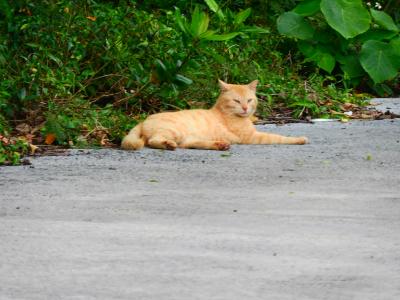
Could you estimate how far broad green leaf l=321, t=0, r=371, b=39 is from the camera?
12453 millimetres

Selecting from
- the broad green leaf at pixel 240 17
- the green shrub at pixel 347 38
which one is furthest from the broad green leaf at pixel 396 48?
the broad green leaf at pixel 240 17

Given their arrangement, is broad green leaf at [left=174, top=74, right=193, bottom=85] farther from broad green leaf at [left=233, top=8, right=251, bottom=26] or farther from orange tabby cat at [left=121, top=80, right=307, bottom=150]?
broad green leaf at [left=233, top=8, right=251, bottom=26]

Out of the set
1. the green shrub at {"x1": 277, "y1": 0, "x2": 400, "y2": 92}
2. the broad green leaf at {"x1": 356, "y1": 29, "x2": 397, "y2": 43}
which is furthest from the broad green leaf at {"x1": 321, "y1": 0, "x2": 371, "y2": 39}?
the broad green leaf at {"x1": 356, "y1": 29, "x2": 397, "y2": 43}

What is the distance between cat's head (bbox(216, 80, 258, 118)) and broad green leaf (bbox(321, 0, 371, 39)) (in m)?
3.35

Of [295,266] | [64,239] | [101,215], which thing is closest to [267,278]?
[295,266]

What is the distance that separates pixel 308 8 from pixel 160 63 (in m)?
3.77

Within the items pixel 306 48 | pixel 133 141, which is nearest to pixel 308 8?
pixel 306 48

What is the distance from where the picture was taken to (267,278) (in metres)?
4.61

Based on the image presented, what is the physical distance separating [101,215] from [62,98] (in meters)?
3.46

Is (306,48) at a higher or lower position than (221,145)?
lower

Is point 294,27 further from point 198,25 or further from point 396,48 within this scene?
point 198,25

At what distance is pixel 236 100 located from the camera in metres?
9.28

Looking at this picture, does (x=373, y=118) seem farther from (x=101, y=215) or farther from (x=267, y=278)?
(x=267, y=278)

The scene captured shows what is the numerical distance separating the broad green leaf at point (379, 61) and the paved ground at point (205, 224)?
4.01 meters
